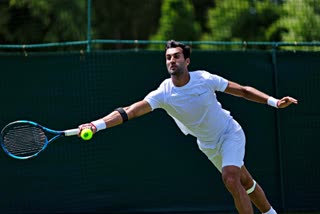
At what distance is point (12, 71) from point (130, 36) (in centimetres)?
1241

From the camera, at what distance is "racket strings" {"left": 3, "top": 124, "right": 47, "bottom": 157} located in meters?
6.75

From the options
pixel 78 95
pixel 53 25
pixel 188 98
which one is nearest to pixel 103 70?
pixel 78 95

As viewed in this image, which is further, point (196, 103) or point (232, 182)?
point (196, 103)

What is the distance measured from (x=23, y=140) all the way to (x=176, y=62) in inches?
63.6

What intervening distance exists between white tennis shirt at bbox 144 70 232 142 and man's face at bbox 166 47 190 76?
0.13 m

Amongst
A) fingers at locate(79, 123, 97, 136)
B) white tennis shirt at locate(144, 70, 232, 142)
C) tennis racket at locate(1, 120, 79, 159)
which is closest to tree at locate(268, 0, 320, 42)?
white tennis shirt at locate(144, 70, 232, 142)

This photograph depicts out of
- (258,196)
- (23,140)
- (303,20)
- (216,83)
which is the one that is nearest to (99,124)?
(23,140)

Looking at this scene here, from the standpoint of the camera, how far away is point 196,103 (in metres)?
6.57

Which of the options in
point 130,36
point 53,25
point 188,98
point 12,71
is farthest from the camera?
point 130,36

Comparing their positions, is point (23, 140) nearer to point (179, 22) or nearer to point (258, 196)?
point (258, 196)

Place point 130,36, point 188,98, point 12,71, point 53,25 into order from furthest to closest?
point 130,36 → point 53,25 → point 12,71 → point 188,98

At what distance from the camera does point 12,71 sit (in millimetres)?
8305

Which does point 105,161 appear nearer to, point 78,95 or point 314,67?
point 78,95

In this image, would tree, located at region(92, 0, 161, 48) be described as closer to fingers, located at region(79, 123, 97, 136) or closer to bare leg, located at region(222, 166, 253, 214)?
bare leg, located at region(222, 166, 253, 214)
